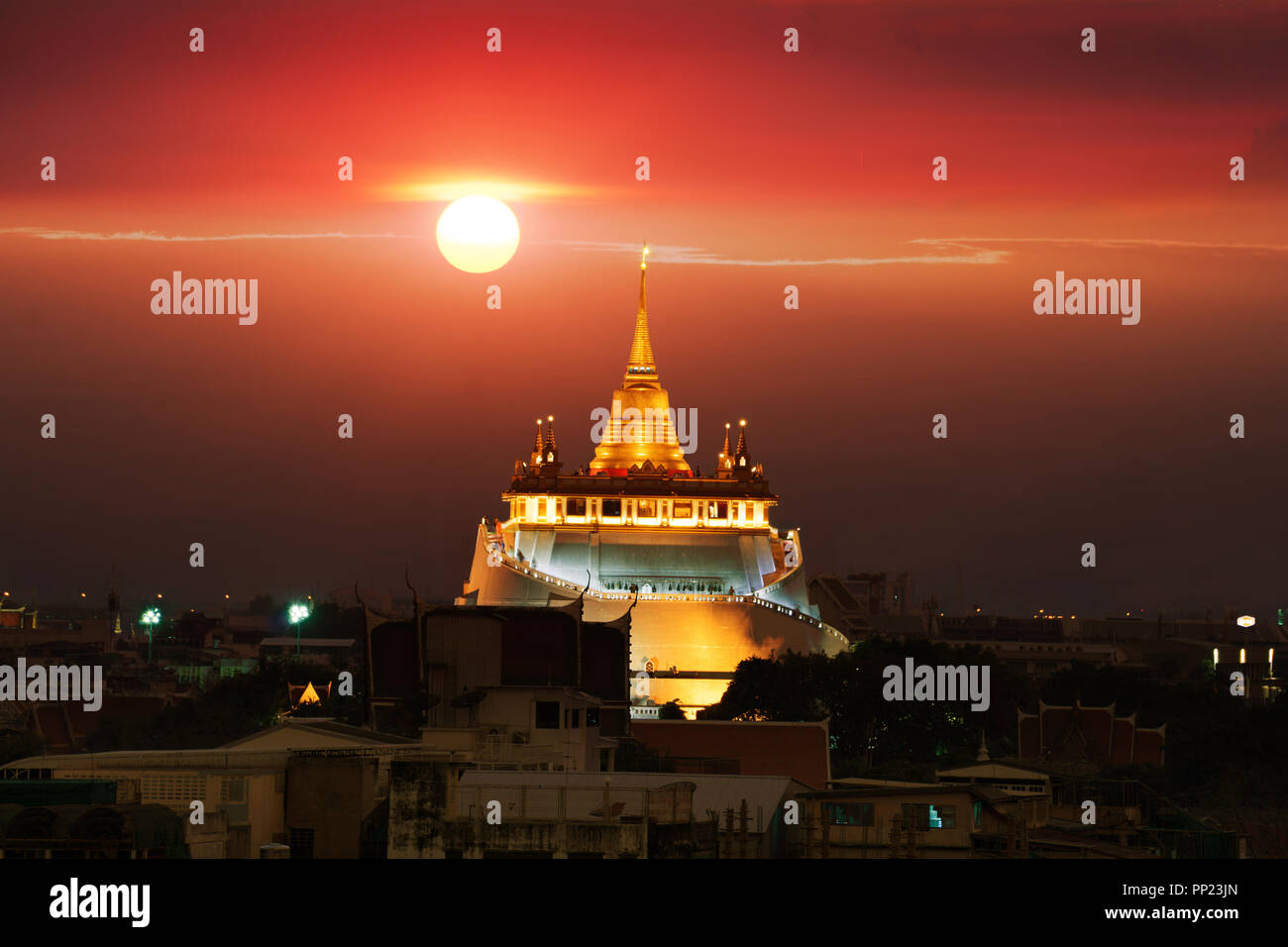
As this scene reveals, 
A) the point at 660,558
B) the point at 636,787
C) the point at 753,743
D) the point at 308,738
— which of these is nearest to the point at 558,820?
the point at 636,787

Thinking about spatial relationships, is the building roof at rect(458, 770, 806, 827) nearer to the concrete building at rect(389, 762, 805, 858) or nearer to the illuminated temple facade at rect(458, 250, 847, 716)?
the concrete building at rect(389, 762, 805, 858)

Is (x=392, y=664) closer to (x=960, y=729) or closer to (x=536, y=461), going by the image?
(x=960, y=729)

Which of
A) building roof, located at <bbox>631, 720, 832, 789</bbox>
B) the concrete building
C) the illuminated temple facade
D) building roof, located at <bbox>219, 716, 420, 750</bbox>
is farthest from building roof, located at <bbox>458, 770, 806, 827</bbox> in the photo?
the illuminated temple facade

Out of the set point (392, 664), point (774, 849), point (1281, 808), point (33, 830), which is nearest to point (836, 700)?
point (1281, 808)

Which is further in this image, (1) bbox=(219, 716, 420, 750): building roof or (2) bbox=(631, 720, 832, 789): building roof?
(2) bbox=(631, 720, 832, 789): building roof

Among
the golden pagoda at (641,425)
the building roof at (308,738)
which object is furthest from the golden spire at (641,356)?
the building roof at (308,738)

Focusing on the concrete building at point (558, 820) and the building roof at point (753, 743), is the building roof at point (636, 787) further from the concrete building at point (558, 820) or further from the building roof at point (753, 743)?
the building roof at point (753, 743)
